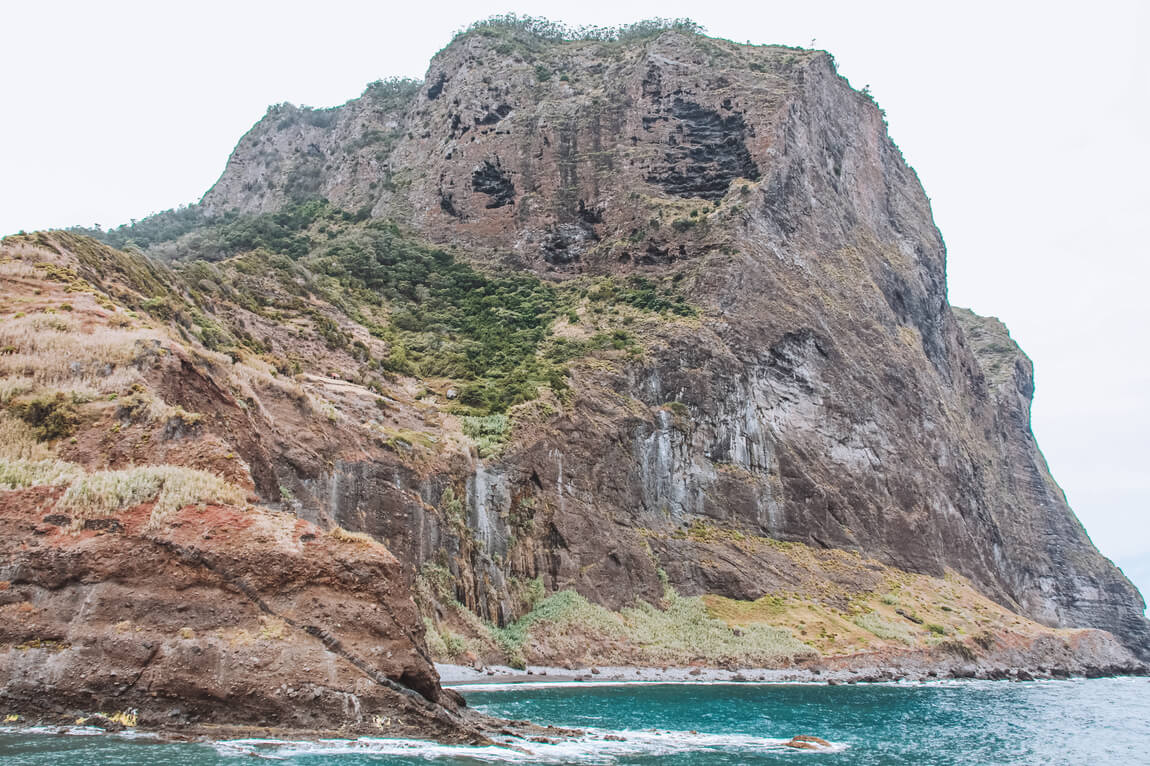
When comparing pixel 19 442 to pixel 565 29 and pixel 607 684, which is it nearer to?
pixel 607 684

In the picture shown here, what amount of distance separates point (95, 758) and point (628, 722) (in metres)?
17.3

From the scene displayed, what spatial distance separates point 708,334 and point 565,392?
14945 millimetres

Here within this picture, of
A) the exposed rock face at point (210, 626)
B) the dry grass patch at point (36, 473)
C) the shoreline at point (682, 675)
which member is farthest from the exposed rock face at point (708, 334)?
the exposed rock face at point (210, 626)

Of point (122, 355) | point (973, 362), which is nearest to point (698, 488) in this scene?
point (122, 355)

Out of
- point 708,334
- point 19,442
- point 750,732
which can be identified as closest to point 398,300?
point 708,334

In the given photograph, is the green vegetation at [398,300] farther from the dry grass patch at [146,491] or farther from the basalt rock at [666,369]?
the dry grass patch at [146,491]

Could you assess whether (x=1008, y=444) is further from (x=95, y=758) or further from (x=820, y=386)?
(x=95, y=758)

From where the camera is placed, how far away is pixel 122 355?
26844mm

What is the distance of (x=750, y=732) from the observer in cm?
2853

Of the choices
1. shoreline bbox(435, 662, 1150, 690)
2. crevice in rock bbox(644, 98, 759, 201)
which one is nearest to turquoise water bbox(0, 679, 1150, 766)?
shoreline bbox(435, 662, 1150, 690)

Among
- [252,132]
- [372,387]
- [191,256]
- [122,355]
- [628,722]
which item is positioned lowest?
[628,722]

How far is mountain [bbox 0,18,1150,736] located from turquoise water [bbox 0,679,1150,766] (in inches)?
69.8

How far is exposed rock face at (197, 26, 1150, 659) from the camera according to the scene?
5028 centimetres

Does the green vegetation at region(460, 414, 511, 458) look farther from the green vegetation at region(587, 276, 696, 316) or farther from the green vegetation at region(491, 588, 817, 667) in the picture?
the green vegetation at region(587, 276, 696, 316)
